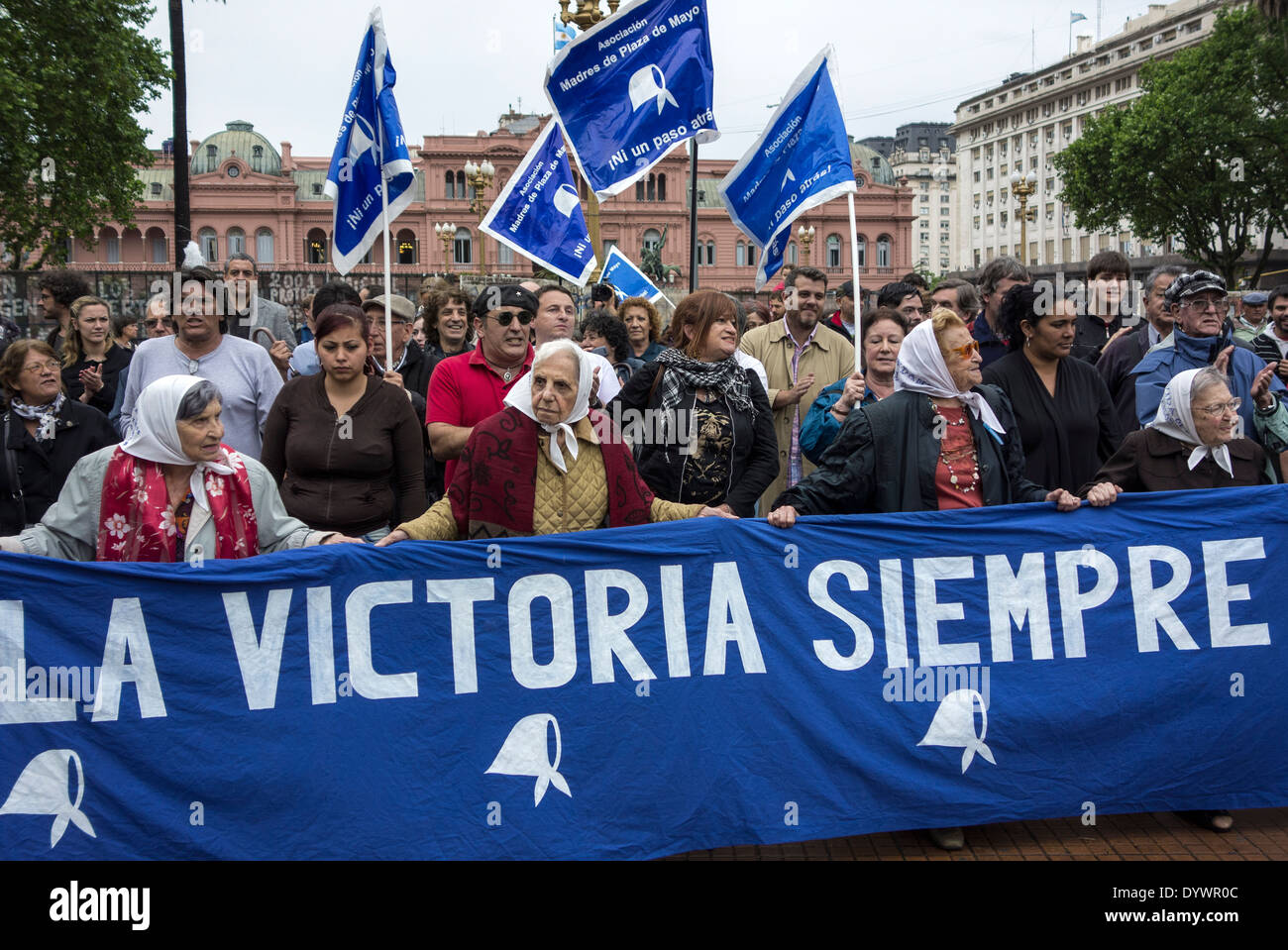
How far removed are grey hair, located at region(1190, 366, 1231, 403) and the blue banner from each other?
0.43 meters

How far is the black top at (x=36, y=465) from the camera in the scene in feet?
18.4

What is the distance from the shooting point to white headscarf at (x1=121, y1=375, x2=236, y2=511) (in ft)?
13.0

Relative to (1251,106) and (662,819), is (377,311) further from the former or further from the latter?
(1251,106)

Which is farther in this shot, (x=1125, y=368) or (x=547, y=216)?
(x=547, y=216)

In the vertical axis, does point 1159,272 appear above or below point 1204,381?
above

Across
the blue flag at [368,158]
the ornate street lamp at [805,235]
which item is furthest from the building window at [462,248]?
the blue flag at [368,158]

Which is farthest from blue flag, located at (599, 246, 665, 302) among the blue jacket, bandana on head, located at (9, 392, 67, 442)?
bandana on head, located at (9, 392, 67, 442)

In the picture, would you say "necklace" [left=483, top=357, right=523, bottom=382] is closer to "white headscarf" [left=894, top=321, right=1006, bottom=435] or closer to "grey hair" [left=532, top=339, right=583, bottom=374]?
"grey hair" [left=532, top=339, right=583, bottom=374]

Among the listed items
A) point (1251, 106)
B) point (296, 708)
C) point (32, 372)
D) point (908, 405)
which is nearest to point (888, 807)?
point (908, 405)

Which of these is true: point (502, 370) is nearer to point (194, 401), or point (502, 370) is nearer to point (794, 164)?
point (194, 401)

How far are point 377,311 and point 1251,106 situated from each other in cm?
4119

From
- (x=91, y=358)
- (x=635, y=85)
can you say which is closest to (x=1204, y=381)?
(x=635, y=85)

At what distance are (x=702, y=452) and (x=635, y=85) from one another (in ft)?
7.64

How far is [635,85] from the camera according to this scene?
20.4 ft
